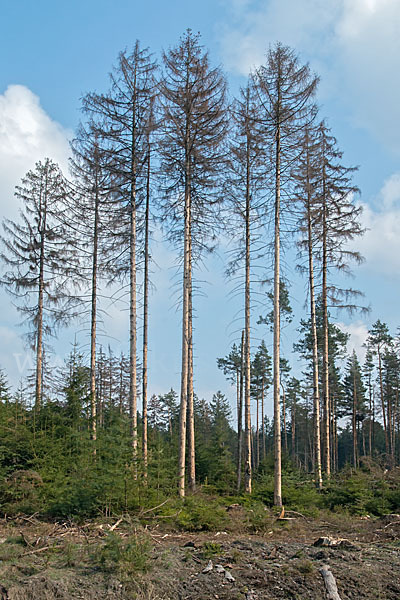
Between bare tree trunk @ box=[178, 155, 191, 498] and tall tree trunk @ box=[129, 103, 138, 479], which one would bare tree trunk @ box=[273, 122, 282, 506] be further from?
tall tree trunk @ box=[129, 103, 138, 479]

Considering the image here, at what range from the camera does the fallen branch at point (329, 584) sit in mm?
5945

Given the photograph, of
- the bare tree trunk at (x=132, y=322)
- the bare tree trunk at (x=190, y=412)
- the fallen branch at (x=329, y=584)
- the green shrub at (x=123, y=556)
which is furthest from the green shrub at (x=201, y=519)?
the bare tree trunk at (x=190, y=412)

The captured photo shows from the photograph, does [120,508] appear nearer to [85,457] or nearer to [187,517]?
[187,517]

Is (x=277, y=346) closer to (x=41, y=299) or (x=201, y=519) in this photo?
(x=201, y=519)

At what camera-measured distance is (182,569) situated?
6516mm

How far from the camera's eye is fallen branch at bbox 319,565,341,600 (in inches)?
234

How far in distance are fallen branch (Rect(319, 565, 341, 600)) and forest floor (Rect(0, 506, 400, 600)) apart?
0.06 meters

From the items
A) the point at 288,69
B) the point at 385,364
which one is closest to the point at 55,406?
the point at 288,69

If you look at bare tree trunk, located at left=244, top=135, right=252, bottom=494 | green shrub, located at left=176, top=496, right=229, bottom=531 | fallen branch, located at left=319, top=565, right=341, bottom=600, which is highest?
bare tree trunk, located at left=244, top=135, right=252, bottom=494

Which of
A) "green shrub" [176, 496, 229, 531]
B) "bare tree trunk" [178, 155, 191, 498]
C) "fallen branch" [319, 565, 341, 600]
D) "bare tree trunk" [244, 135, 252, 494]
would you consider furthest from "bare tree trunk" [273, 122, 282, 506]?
"fallen branch" [319, 565, 341, 600]

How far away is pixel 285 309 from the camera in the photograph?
85.6 feet

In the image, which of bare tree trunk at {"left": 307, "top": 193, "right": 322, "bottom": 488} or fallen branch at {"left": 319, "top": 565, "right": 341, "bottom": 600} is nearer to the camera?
fallen branch at {"left": 319, "top": 565, "right": 341, "bottom": 600}

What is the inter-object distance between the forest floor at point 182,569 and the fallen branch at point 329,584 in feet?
0.21

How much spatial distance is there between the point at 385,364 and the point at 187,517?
36.2 metres
